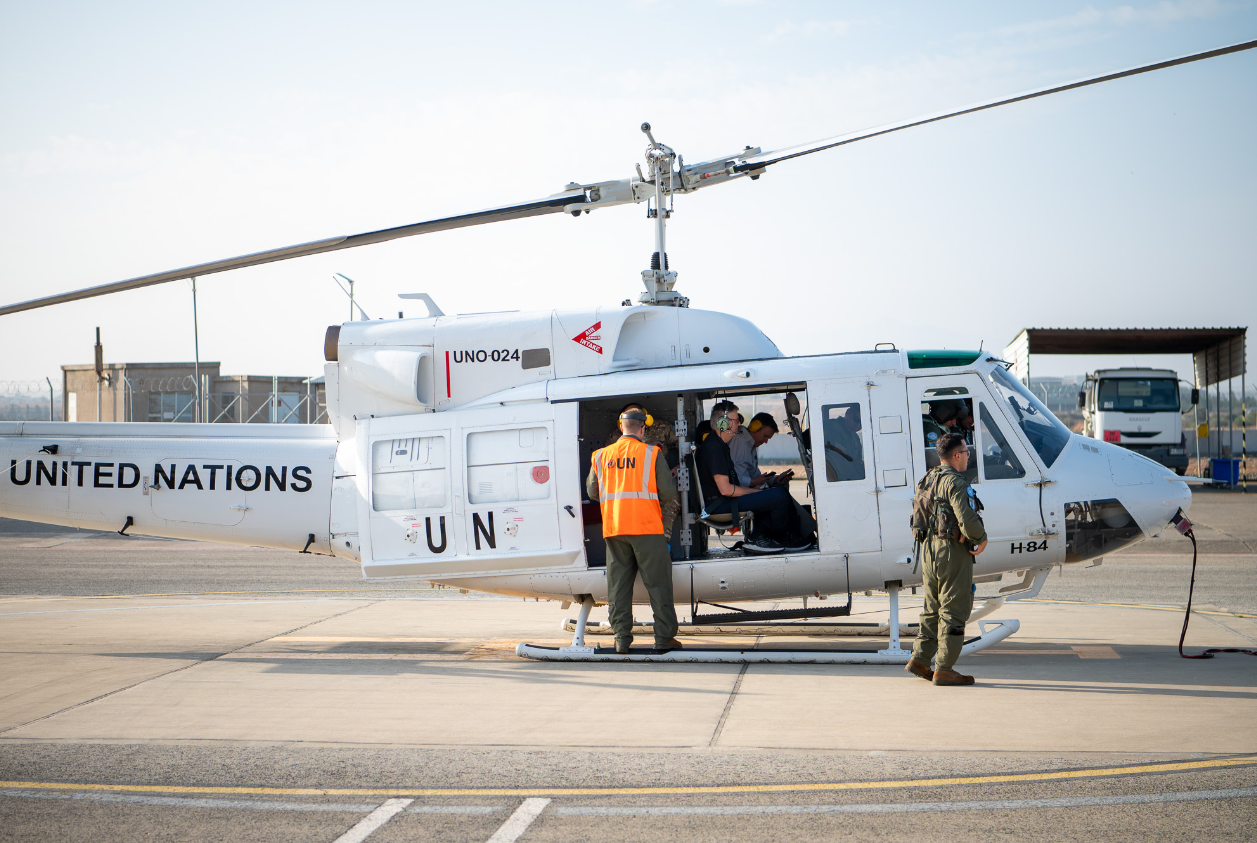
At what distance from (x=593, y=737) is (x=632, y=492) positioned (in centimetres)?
248

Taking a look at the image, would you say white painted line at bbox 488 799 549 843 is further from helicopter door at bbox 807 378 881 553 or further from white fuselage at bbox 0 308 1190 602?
helicopter door at bbox 807 378 881 553

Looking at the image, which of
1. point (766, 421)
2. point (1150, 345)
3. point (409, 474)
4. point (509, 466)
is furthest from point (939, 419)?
point (1150, 345)

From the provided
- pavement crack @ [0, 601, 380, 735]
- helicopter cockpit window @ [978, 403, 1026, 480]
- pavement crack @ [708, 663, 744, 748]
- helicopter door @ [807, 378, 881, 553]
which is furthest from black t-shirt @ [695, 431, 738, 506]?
pavement crack @ [0, 601, 380, 735]

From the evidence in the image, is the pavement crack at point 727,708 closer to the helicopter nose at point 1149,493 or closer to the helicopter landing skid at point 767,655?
the helicopter landing skid at point 767,655

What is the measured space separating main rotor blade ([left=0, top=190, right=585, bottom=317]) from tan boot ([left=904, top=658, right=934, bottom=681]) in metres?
4.90

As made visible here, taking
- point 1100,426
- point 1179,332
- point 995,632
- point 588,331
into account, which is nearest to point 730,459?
point 588,331

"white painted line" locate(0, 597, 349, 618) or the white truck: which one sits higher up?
the white truck

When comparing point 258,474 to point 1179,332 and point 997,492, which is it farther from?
point 1179,332

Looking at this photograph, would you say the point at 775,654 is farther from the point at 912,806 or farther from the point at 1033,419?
the point at 912,806

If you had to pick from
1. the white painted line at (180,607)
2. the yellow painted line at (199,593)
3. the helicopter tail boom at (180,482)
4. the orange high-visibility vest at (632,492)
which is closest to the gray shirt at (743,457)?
the orange high-visibility vest at (632,492)

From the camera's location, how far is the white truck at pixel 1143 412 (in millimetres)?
29266

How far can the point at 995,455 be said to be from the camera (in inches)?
336

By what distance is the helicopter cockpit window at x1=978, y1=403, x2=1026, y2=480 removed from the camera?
8.51m

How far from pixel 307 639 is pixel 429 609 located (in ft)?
7.13
